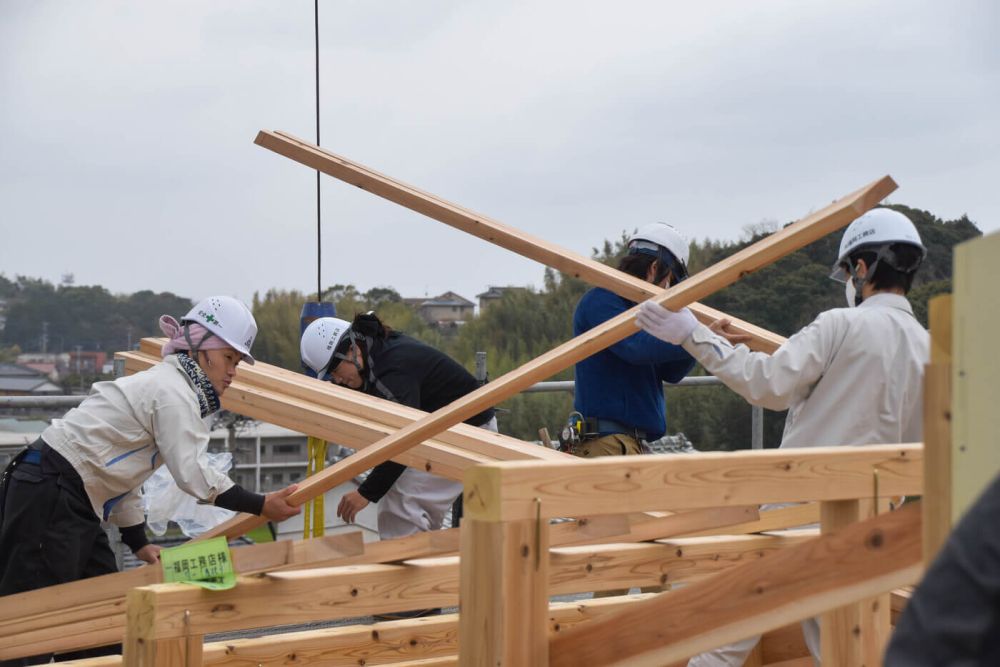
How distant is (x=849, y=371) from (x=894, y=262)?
44cm

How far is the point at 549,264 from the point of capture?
5.39 meters

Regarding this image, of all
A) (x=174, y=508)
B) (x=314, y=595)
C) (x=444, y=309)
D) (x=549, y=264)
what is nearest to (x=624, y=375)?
(x=549, y=264)

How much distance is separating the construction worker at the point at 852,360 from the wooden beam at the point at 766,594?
1.65 metres

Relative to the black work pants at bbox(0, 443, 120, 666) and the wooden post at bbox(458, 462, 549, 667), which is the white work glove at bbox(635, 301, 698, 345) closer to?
the wooden post at bbox(458, 462, 549, 667)

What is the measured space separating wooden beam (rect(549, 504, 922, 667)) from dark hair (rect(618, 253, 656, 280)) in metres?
2.97

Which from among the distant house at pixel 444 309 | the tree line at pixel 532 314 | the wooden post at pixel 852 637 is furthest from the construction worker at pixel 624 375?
the distant house at pixel 444 309

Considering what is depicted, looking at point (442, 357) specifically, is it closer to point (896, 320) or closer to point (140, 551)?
point (140, 551)

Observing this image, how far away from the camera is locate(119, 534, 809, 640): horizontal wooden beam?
3242 millimetres

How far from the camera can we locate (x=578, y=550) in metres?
3.82

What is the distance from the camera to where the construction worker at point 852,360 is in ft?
13.4

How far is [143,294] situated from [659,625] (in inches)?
667

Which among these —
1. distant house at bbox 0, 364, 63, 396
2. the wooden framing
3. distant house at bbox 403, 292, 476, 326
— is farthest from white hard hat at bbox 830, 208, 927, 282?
distant house at bbox 403, 292, 476, 326

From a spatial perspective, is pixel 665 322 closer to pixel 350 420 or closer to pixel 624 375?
pixel 624 375

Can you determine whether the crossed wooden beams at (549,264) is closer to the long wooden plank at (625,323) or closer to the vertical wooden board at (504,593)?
the long wooden plank at (625,323)
